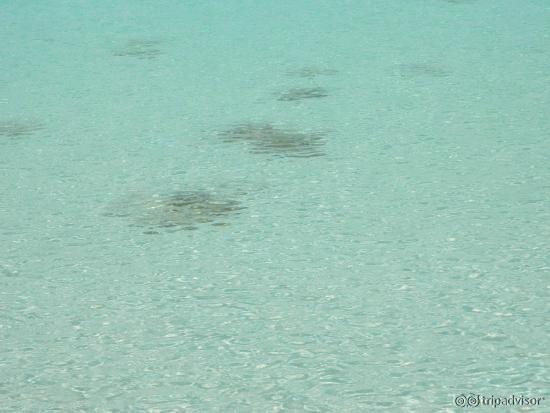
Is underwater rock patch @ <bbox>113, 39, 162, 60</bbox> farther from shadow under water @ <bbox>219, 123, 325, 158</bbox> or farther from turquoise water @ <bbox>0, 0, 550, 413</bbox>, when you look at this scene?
shadow under water @ <bbox>219, 123, 325, 158</bbox>

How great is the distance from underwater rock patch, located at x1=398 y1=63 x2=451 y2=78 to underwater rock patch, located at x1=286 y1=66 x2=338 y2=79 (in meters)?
0.40

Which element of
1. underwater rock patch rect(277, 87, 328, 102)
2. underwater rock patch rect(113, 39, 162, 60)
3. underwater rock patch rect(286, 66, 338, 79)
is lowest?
underwater rock patch rect(113, 39, 162, 60)

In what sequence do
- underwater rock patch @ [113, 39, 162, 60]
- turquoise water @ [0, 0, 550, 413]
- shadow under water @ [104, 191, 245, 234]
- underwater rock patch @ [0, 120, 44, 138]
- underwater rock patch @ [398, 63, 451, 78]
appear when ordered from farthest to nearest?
underwater rock patch @ [113, 39, 162, 60] < underwater rock patch @ [398, 63, 451, 78] < underwater rock patch @ [0, 120, 44, 138] < shadow under water @ [104, 191, 245, 234] < turquoise water @ [0, 0, 550, 413]

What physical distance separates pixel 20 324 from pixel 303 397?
955 mm

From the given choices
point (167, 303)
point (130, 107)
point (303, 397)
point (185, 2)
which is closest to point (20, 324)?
point (167, 303)

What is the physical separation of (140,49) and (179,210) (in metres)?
3.16

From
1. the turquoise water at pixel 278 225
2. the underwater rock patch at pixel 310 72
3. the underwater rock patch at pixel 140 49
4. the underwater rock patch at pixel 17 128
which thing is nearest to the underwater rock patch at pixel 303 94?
the turquoise water at pixel 278 225

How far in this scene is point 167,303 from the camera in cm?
311

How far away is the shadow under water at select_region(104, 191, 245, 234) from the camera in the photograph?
371 cm

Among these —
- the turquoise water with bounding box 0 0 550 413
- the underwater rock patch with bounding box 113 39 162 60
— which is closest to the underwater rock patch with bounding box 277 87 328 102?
the turquoise water with bounding box 0 0 550 413

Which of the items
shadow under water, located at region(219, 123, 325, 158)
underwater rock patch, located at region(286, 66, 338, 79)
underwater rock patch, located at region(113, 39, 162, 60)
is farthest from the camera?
underwater rock patch, located at region(113, 39, 162, 60)

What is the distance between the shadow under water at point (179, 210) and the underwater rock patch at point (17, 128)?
49.8 inches

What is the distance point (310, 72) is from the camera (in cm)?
593

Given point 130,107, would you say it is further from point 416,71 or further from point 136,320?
point 136,320
